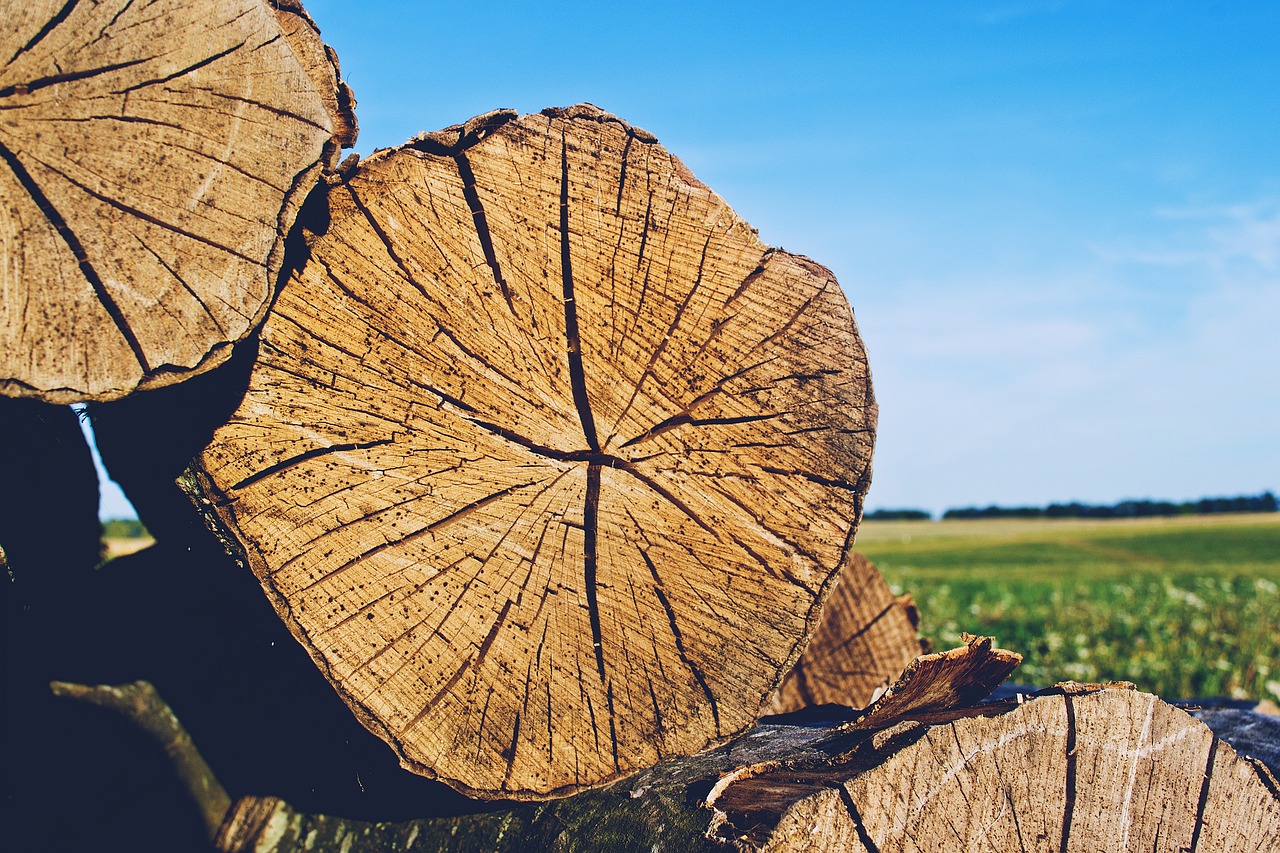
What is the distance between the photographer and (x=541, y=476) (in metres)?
1.81

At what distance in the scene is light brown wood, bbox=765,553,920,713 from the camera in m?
3.58

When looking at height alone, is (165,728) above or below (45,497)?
below

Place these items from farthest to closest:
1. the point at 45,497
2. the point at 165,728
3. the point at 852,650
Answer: the point at 852,650 < the point at 165,728 < the point at 45,497

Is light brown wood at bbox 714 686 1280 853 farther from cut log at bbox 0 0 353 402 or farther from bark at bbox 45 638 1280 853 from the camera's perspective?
cut log at bbox 0 0 353 402

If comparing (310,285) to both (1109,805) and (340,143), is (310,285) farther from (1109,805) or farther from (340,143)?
(1109,805)

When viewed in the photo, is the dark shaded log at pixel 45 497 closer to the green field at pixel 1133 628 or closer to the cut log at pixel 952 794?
the cut log at pixel 952 794

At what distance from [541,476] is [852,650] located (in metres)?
2.27

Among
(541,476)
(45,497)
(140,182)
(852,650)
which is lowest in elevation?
(852,650)

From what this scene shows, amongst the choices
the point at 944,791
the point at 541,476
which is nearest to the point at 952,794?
the point at 944,791

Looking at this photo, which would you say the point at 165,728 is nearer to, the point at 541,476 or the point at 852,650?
the point at 541,476

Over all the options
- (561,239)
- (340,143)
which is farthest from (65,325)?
(561,239)

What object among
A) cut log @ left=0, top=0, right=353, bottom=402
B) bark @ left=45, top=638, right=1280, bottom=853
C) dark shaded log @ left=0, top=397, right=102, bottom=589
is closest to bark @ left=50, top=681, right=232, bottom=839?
dark shaded log @ left=0, top=397, right=102, bottom=589

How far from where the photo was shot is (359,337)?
1735mm

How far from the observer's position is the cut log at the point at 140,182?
144 cm
